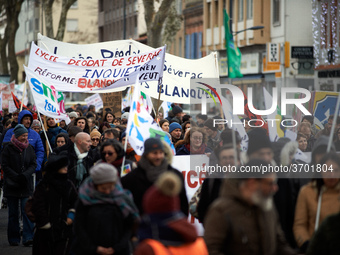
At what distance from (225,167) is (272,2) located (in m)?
40.4

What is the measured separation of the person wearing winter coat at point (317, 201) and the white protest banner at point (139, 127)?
7.39 ft

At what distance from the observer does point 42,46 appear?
16.6 m

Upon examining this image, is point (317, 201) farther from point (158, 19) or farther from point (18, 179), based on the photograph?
point (158, 19)

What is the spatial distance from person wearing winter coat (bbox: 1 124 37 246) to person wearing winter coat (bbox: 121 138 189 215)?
3.97 meters

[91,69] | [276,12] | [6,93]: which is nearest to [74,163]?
[91,69]

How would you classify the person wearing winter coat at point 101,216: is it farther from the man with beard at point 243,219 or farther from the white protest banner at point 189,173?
the white protest banner at point 189,173

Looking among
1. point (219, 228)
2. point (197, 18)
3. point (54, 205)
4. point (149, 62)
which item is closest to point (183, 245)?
point (219, 228)

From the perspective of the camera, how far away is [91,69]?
49.3ft

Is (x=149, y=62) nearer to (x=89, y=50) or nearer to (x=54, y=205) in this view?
(x=89, y=50)

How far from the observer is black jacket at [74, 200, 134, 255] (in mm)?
6238

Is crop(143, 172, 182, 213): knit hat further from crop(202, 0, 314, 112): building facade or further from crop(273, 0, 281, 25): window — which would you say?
crop(273, 0, 281, 25): window

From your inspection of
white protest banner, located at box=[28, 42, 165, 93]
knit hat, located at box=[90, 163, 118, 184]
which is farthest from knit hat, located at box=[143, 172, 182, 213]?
white protest banner, located at box=[28, 42, 165, 93]

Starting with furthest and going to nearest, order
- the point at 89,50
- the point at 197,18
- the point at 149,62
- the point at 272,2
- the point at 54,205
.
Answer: the point at 197,18, the point at 272,2, the point at 89,50, the point at 149,62, the point at 54,205

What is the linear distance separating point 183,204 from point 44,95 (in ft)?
25.0
